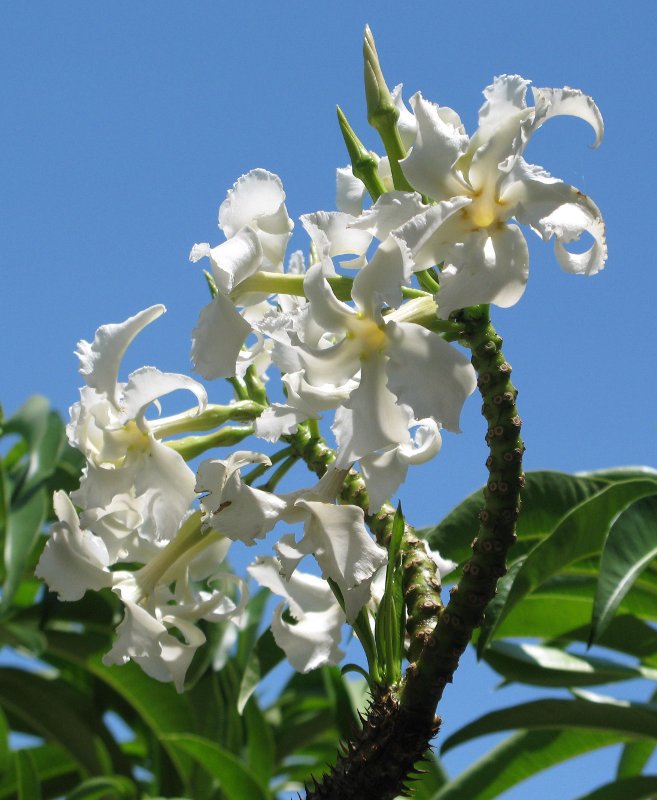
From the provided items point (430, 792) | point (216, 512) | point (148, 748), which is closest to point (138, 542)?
point (216, 512)

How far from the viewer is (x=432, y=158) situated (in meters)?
0.64

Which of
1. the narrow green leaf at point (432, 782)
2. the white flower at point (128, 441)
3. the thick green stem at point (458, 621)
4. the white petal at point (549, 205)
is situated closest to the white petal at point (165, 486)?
the white flower at point (128, 441)

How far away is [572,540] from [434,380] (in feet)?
1.91

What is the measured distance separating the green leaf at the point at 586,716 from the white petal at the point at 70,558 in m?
→ 0.79

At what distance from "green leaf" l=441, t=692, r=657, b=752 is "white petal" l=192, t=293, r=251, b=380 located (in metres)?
0.92

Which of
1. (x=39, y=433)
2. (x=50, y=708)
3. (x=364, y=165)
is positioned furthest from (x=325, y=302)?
(x=50, y=708)

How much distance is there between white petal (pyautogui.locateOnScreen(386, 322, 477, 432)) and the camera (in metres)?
0.61

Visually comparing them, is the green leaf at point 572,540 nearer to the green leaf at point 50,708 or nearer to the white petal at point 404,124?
the white petal at point 404,124

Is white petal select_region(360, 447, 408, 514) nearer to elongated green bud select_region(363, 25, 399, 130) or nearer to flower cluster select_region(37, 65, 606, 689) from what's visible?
flower cluster select_region(37, 65, 606, 689)

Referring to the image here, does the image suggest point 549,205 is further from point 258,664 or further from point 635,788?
point 635,788

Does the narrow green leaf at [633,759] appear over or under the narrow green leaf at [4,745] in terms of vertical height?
under

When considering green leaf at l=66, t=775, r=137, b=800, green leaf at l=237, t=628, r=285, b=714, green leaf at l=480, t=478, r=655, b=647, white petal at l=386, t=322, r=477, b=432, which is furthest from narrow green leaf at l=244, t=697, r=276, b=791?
white petal at l=386, t=322, r=477, b=432

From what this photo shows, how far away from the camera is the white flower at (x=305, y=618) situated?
84 cm

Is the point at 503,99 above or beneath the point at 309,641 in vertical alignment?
above
